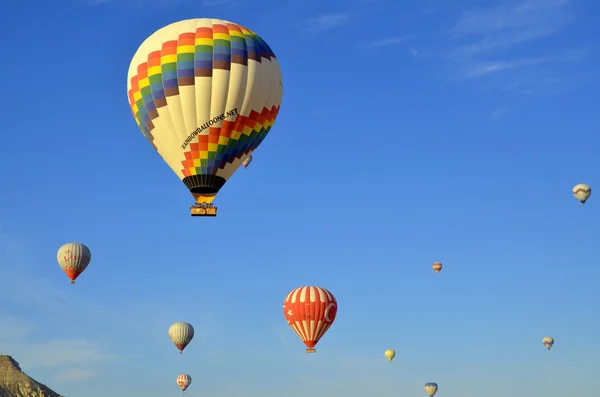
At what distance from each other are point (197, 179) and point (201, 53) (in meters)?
8.09

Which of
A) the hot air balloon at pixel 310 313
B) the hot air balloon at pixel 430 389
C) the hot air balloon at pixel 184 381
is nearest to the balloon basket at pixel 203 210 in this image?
the hot air balloon at pixel 310 313

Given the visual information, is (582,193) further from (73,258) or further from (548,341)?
(73,258)

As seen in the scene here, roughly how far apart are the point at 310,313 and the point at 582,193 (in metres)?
41.7

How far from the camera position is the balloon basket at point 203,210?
65.7 m

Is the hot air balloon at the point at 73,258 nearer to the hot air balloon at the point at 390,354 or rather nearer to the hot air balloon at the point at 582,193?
the hot air balloon at the point at 390,354

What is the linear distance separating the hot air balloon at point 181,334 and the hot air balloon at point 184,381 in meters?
12.8

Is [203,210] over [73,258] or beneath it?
beneath

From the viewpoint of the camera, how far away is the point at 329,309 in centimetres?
9225


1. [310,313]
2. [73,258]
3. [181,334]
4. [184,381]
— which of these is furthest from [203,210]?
[184,381]

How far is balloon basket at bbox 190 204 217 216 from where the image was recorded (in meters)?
65.7

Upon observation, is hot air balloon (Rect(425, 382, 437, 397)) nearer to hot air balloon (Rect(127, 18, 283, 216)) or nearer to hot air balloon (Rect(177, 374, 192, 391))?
hot air balloon (Rect(177, 374, 192, 391))

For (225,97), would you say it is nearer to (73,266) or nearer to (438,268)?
(73,266)

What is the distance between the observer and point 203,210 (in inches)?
2589

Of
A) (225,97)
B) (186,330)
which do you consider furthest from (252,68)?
(186,330)
